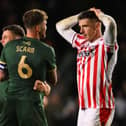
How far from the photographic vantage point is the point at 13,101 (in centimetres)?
579

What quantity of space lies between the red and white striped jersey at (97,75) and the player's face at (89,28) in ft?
0.22

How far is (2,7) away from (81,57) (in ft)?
18.0

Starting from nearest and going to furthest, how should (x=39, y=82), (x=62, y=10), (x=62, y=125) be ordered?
(x=39, y=82)
(x=62, y=125)
(x=62, y=10)

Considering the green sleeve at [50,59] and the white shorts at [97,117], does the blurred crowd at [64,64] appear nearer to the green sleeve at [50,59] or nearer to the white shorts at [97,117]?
the white shorts at [97,117]

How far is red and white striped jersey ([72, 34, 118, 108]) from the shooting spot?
592 centimetres

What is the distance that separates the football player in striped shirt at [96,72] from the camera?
5.91 metres

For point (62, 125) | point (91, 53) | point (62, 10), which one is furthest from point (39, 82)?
point (62, 10)

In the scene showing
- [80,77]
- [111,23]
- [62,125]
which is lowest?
[62,125]

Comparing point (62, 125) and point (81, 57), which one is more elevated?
point (81, 57)

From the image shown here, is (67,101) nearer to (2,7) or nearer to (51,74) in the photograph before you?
(2,7)

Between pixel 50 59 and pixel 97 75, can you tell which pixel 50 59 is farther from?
pixel 97 75

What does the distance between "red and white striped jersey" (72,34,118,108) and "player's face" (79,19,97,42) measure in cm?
7

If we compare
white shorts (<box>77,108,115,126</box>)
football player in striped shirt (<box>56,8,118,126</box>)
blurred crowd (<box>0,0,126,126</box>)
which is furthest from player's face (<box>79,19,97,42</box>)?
blurred crowd (<box>0,0,126,126</box>)

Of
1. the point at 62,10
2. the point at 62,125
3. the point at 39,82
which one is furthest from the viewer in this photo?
the point at 62,10
